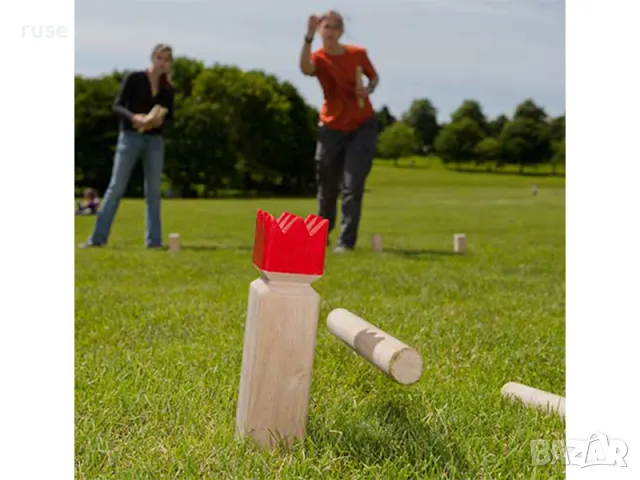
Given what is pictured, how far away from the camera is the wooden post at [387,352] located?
76.7 inches

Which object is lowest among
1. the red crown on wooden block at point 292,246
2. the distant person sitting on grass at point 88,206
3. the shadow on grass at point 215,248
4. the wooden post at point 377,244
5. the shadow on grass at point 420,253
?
the shadow on grass at point 420,253

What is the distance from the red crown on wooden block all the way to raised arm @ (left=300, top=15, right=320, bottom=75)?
5346 mm

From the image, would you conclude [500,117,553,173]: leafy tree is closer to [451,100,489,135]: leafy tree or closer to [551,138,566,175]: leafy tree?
[551,138,566,175]: leafy tree

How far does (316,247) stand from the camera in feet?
6.06

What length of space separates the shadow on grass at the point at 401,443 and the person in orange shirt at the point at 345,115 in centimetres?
510

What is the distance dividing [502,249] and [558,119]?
43691 mm

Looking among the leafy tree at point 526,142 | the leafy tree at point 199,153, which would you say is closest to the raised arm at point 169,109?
the leafy tree at point 199,153

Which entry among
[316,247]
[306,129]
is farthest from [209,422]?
→ [306,129]

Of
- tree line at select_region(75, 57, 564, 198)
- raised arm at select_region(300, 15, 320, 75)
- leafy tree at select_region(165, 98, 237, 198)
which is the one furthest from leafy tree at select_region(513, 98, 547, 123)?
raised arm at select_region(300, 15, 320, 75)

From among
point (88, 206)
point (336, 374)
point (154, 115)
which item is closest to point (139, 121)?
point (154, 115)

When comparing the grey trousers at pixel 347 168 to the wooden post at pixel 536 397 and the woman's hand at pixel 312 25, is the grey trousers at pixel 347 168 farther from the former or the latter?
the wooden post at pixel 536 397

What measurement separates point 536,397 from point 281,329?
991mm
